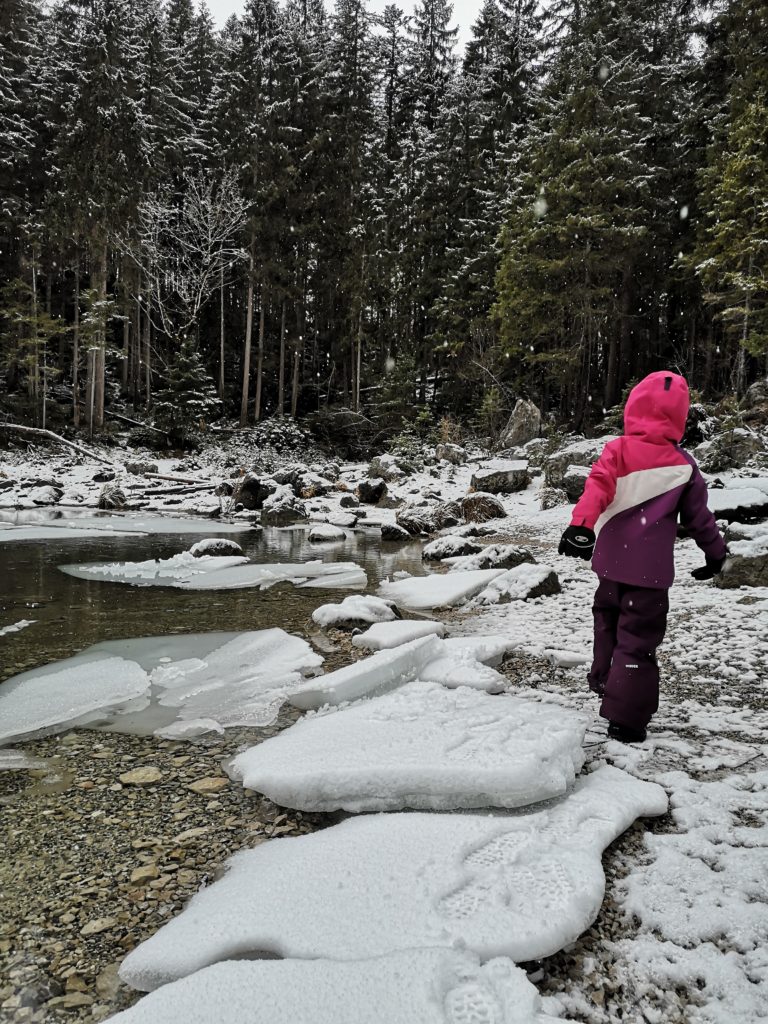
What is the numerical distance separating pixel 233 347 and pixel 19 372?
30.1 feet

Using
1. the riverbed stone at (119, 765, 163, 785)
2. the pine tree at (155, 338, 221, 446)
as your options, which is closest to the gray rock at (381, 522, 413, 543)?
the riverbed stone at (119, 765, 163, 785)

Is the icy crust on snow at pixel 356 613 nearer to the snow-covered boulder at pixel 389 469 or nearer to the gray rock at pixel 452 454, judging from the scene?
the snow-covered boulder at pixel 389 469

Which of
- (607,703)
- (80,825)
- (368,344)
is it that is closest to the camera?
(80,825)

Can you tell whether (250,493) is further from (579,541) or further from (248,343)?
(579,541)

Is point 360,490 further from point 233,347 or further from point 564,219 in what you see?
point 233,347

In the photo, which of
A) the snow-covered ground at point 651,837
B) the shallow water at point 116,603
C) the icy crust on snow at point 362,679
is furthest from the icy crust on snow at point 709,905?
the shallow water at point 116,603

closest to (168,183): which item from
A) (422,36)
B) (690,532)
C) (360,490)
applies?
(422,36)

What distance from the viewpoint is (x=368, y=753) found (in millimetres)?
2191

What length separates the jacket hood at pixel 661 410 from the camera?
276 cm

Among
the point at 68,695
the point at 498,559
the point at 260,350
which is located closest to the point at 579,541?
the point at 68,695

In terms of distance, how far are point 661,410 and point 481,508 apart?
9286mm

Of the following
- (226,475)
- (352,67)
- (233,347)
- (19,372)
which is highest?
(352,67)

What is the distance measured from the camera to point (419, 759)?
2.12 m

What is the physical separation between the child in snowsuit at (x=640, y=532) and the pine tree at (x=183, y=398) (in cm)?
2049
